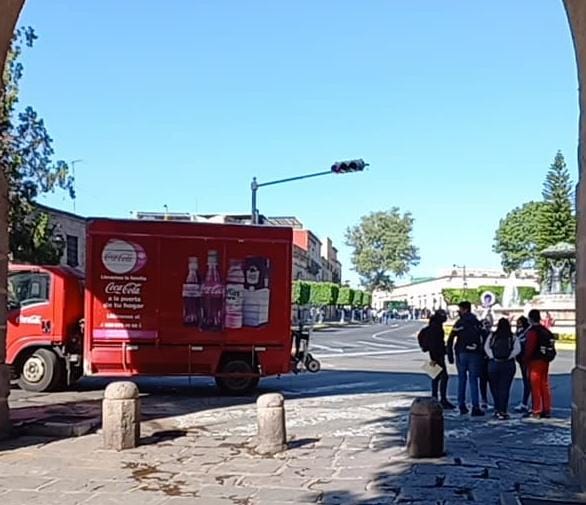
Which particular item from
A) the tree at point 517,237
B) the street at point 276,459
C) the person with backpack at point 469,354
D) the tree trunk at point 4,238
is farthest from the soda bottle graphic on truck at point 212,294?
A: the tree at point 517,237

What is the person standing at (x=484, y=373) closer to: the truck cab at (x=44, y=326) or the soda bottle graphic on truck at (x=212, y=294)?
the soda bottle graphic on truck at (x=212, y=294)

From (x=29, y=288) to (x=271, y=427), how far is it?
806cm

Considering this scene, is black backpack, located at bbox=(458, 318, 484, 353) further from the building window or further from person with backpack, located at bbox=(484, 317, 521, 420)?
the building window

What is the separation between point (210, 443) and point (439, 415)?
2.97 m

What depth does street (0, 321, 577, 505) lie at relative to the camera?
310 inches

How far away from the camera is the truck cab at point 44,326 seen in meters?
15.9

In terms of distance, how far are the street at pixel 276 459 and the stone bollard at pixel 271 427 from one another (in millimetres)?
172

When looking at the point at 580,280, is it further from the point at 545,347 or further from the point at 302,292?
the point at 302,292

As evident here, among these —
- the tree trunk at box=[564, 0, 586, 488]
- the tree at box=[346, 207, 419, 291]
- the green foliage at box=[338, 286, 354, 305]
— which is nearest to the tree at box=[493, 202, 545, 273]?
the tree at box=[346, 207, 419, 291]

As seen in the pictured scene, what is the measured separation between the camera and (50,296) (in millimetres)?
15930

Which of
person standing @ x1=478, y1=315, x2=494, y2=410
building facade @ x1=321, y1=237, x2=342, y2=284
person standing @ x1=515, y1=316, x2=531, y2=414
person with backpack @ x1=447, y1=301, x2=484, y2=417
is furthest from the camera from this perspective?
building facade @ x1=321, y1=237, x2=342, y2=284

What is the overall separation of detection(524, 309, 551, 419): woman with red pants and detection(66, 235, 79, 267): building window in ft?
90.6

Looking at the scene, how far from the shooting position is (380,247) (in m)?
118

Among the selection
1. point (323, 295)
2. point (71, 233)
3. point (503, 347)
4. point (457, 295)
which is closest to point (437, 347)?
point (503, 347)
